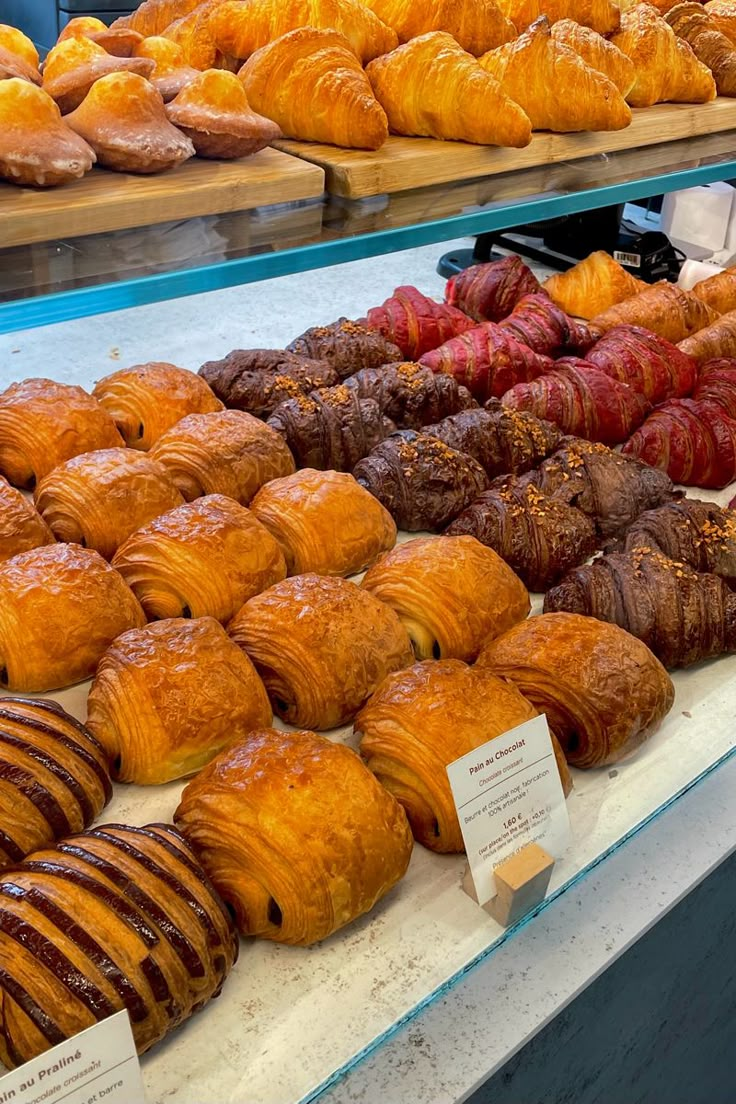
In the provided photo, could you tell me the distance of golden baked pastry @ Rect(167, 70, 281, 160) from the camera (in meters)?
1.52

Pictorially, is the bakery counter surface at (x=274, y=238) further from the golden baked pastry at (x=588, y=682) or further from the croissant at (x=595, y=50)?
the golden baked pastry at (x=588, y=682)

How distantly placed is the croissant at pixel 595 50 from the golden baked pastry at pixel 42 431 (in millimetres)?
1325

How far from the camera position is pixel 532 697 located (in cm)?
161

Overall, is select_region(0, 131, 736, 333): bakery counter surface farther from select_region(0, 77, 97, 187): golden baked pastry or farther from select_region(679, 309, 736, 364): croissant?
select_region(679, 309, 736, 364): croissant

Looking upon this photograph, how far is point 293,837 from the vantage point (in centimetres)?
125

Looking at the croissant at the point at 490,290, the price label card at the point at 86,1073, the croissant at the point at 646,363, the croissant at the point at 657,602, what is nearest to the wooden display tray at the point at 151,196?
the croissant at the point at 657,602

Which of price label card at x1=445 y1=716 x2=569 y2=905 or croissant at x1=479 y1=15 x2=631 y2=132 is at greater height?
croissant at x1=479 y1=15 x2=631 y2=132

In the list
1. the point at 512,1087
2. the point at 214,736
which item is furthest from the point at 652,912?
the point at 214,736

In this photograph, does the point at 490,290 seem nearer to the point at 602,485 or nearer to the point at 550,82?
the point at 550,82

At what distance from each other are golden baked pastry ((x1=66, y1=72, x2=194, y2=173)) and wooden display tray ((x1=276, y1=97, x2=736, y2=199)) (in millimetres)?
355

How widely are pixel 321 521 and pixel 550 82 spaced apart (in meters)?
1.02

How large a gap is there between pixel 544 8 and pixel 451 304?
81 cm

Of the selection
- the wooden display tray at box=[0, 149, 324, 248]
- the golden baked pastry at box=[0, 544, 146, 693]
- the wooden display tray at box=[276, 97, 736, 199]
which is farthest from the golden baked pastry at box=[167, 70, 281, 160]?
the golden baked pastry at box=[0, 544, 146, 693]

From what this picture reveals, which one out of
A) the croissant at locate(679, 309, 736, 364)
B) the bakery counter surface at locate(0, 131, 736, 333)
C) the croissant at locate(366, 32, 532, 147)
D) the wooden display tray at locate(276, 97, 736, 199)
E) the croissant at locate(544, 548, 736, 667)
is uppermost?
the croissant at locate(366, 32, 532, 147)
